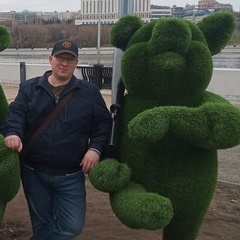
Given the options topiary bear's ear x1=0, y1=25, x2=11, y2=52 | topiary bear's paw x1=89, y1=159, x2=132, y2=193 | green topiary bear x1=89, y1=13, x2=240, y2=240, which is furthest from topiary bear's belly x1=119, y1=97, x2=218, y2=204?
topiary bear's ear x1=0, y1=25, x2=11, y2=52

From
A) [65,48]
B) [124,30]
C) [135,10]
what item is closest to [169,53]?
[124,30]

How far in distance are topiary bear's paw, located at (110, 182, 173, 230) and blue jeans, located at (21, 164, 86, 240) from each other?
39cm

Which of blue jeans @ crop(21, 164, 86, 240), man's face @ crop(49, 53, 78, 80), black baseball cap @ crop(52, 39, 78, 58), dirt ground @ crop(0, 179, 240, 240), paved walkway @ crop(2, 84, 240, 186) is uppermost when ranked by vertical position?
Result: black baseball cap @ crop(52, 39, 78, 58)

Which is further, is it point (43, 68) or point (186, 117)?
point (43, 68)

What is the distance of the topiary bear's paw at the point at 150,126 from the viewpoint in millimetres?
2531

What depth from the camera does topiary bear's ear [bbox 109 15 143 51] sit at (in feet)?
10.0

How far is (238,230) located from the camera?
4.32 m

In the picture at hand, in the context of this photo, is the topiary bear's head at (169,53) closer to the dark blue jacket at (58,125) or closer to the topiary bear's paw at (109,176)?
the dark blue jacket at (58,125)

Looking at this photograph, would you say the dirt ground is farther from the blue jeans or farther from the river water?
the river water

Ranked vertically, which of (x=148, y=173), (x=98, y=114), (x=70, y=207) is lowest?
(x=70, y=207)

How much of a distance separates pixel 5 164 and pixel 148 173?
2.91 ft

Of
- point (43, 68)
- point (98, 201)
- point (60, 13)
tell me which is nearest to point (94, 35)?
point (43, 68)

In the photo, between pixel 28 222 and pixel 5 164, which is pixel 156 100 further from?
pixel 28 222

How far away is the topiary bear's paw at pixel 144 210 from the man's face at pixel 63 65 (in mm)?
845
